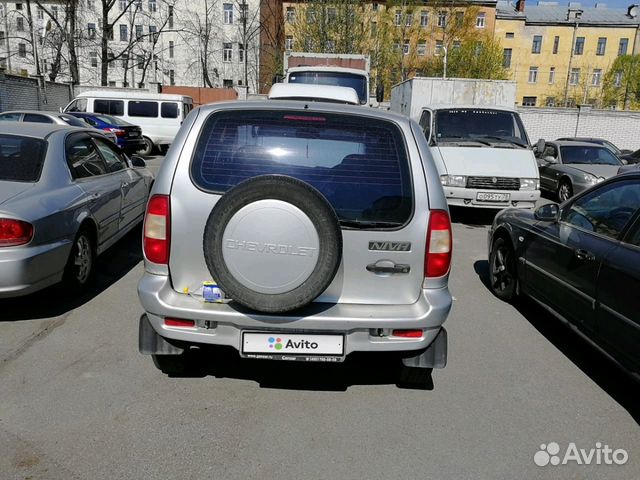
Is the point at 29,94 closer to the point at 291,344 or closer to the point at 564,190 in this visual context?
the point at 564,190

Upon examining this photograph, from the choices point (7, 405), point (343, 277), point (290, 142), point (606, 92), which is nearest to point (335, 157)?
point (290, 142)

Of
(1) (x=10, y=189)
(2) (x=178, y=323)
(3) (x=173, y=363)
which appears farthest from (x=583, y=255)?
(1) (x=10, y=189)

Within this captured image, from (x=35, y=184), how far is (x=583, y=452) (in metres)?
4.56

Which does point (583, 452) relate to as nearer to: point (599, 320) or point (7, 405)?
point (599, 320)

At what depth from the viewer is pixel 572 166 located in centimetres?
1203

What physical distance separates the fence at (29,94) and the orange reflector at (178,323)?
23.6 meters

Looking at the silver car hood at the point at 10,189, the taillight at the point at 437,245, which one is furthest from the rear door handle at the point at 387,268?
the silver car hood at the point at 10,189

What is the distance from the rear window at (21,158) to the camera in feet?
14.4

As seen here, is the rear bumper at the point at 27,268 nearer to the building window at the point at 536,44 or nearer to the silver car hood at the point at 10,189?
the silver car hood at the point at 10,189

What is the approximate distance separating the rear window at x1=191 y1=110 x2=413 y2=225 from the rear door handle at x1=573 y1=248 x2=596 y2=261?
1664 millimetres

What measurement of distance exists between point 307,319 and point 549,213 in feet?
9.13

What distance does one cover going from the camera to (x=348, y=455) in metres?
2.59

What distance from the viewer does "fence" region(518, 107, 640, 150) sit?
26953 mm

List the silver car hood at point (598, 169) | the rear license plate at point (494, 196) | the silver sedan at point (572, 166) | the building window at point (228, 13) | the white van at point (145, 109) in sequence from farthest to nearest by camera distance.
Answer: the building window at point (228, 13) → the white van at point (145, 109) → the silver sedan at point (572, 166) → the silver car hood at point (598, 169) → the rear license plate at point (494, 196)
